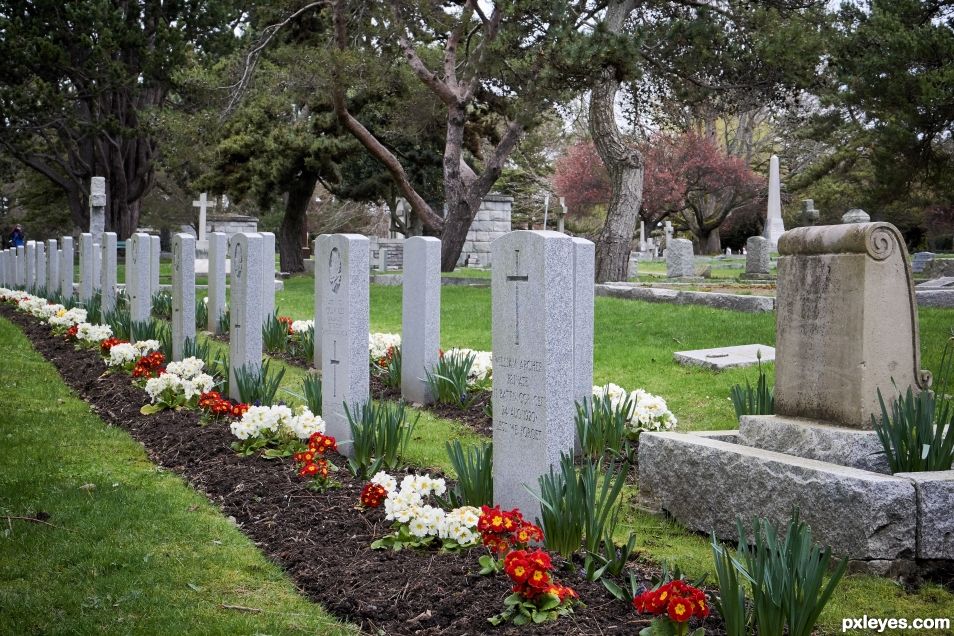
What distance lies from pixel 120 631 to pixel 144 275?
26.0 ft

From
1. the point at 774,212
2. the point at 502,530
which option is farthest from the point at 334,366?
the point at 774,212

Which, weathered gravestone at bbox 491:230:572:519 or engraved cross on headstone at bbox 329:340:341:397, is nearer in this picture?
weathered gravestone at bbox 491:230:572:519

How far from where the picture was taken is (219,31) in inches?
1094

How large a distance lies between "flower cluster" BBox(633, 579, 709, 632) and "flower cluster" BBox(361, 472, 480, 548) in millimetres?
1055

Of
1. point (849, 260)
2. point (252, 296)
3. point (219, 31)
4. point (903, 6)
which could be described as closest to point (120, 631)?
point (849, 260)

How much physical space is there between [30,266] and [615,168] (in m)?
12.4

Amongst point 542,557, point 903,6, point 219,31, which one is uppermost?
point 219,31

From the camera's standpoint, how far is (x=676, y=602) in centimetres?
300

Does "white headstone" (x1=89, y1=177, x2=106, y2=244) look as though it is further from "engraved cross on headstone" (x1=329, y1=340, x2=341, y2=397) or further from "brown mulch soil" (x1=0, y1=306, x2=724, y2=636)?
"engraved cross on headstone" (x1=329, y1=340, x2=341, y2=397)

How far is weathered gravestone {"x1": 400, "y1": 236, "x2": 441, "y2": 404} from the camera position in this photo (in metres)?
7.82

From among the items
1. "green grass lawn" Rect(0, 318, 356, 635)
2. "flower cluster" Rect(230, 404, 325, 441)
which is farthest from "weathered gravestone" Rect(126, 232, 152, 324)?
"flower cluster" Rect(230, 404, 325, 441)

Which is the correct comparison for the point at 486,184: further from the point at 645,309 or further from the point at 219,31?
the point at 219,31

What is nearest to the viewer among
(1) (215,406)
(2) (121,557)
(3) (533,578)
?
(3) (533,578)

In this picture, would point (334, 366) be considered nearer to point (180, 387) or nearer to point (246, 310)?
point (246, 310)
